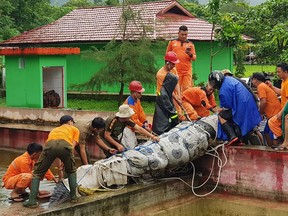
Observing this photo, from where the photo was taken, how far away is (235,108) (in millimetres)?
10375

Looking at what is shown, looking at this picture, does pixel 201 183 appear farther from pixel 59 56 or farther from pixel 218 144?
pixel 59 56

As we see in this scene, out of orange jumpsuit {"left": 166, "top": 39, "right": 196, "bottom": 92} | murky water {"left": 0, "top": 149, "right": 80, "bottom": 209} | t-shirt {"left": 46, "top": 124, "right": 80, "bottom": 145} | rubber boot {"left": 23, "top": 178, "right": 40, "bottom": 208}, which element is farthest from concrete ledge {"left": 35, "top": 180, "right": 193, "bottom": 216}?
orange jumpsuit {"left": 166, "top": 39, "right": 196, "bottom": 92}

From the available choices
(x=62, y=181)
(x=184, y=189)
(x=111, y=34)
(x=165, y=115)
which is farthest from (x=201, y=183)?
(x=111, y=34)

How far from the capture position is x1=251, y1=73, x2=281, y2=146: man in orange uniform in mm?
10539

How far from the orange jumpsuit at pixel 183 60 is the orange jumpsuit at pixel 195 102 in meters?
1.17

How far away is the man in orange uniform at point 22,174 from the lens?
841cm

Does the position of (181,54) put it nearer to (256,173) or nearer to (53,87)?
(256,173)

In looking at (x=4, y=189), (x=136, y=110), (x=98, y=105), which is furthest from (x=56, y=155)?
(x=98, y=105)

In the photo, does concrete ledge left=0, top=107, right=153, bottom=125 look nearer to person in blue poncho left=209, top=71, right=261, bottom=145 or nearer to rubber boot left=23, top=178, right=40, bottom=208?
person in blue poncho left=209, top=71, right=261, bottom=145

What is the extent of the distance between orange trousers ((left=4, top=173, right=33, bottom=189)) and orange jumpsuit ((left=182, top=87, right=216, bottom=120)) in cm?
403

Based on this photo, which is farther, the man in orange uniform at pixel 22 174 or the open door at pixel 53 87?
the open door at pixel 53 87

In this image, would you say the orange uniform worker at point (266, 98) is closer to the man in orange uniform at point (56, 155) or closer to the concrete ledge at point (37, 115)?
the man in orange uniform at point (56, 155)

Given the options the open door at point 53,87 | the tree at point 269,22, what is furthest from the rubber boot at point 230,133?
the open door at point 53,87

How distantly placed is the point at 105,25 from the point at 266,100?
644 inches
